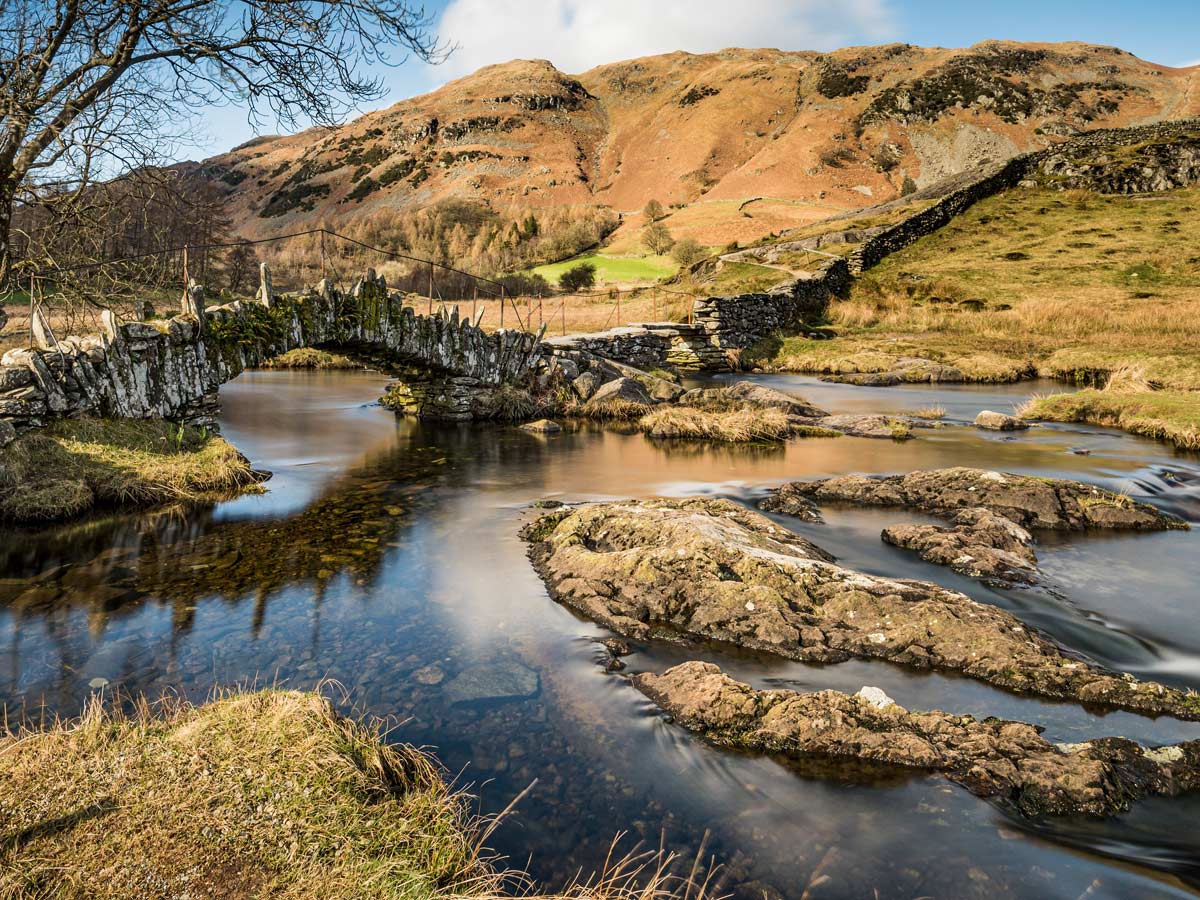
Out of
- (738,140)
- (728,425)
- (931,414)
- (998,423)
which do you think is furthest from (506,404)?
(738,140)

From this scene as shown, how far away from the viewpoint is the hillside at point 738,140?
10656 cm

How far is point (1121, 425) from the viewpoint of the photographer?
1923 cm

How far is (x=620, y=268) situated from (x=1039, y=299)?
98.5ft

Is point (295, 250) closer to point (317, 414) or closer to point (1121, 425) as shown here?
point (317, 414)

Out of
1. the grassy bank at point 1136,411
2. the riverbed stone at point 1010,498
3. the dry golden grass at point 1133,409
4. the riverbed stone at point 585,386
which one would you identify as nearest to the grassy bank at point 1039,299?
the dry golden grass at point 1133,409

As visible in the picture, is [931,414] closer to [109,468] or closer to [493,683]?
[493,683]

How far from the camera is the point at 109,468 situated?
1098cm

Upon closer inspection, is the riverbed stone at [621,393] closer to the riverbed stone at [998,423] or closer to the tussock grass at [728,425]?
the tussock grass at [728,425]

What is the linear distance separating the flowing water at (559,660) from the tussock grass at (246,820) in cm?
50

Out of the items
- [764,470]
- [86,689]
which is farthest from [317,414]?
[86,689]

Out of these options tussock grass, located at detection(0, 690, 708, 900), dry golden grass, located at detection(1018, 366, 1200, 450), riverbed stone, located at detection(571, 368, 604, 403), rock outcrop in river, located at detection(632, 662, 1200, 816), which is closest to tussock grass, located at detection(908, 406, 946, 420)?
dry golden grass, located at detection(1018, 366, 1200, 450)

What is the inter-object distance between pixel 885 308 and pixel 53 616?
3851 cm

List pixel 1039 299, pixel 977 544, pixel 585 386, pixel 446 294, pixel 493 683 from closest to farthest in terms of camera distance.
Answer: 1. pixel 493 683
2. pixel 977 544
3. pixel 585 386
4. pixel 1039 299
5. pixel 446 294

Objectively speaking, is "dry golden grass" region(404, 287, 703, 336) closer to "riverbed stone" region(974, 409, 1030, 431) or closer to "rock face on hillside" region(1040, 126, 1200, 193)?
"riverbed stone" region(974, 409, 1030, 431)
